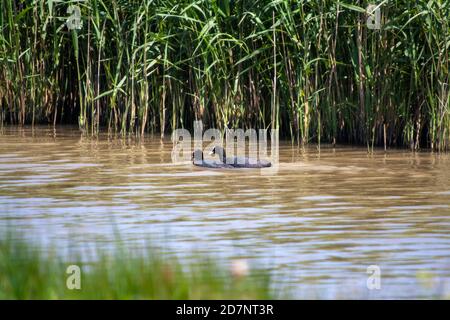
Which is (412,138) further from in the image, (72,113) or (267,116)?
(72,113)

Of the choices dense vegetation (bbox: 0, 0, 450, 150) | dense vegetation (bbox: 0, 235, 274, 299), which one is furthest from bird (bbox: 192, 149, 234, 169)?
dense vegetation (bbox: 0, 235, 274, 299)

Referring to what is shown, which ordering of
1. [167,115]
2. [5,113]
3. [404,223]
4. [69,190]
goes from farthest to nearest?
[5,113], [167,115], [69,190], [404,223]

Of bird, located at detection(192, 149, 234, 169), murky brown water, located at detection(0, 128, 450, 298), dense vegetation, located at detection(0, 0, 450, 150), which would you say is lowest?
murky brown water, located at detection(0, 128, 450, 298)

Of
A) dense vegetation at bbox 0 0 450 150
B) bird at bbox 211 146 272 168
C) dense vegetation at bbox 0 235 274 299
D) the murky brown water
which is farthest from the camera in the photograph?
dense vegetation at bbox 0 0 450 150

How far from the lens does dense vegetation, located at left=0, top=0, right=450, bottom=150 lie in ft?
38.1

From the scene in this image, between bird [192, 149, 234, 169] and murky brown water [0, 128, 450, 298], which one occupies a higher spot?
bird [192, 149, 234, 169]

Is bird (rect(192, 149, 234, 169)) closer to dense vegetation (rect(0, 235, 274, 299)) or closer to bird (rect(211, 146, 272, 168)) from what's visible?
bird (rect(211, 146, 272, 168))

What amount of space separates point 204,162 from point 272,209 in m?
2.48

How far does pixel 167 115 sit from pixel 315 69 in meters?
2.31

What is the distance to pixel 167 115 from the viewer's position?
1371cm

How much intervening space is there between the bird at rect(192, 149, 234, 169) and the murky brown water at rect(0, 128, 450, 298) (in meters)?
0.08

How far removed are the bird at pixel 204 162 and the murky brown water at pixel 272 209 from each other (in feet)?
0.27

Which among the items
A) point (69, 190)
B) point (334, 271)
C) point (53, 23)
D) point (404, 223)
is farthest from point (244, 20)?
point (334, 271)

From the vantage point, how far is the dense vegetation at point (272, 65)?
11625mm
